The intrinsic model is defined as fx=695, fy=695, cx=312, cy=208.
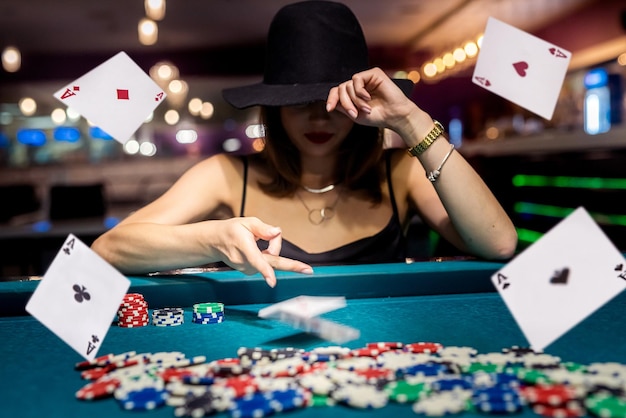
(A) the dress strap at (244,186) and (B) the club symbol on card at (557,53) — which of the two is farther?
(A) the dress strap at (244,186)

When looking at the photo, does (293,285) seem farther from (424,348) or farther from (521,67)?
(521,67)

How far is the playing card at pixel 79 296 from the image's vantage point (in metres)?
1.18

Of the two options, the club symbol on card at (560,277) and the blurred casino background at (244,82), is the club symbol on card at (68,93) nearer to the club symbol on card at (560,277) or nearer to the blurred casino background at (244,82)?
the club symbol on card at (560,277)

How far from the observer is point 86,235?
161 inches

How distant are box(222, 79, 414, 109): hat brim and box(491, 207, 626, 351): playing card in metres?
0.90

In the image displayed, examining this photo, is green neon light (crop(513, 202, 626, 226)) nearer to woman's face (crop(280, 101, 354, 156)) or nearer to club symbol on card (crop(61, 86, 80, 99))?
woman's face (crop(280, 101, 354, 156))

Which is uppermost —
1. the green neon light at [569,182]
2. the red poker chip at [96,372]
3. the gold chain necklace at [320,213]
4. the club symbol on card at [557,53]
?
the club symbol on card at [557,53]

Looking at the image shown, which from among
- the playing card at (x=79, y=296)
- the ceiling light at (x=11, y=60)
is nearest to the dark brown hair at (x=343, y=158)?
Answer: the playing card at (x=79, y=296)

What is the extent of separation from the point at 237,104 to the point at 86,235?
2391 mm

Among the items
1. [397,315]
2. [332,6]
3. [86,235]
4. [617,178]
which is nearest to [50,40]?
[86,235]

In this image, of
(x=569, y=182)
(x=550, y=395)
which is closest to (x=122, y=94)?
(x=550, y=395)

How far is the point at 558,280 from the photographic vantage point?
1.11 m

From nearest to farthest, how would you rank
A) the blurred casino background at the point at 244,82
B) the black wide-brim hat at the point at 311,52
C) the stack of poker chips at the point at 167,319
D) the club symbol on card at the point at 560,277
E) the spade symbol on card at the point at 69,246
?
the club symbol on card at the point at 560,277, the spade symbol on card at the point at 69,246, the stack of poker chips at the point at 167,319, the black wide-brim hat at the point at 311,52, the blurred casino background at the point at 244,82

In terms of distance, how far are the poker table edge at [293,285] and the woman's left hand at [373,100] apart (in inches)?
15.5
